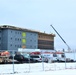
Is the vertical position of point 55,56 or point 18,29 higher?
point 18,29

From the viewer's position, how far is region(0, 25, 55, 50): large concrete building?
114125 mm

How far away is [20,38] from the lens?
12006cm

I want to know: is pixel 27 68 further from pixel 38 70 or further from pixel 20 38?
pixel 20 38

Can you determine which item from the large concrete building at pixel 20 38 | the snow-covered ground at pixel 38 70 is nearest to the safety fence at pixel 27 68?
the snow-covered ground at pixel 38 70

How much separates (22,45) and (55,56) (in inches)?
2478

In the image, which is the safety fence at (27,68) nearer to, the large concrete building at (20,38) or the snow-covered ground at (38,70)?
the snow-covered ground at (38,70)

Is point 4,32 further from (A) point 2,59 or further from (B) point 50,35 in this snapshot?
(A) point 2,59

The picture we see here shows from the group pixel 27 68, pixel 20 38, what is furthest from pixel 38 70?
pixel 20 38

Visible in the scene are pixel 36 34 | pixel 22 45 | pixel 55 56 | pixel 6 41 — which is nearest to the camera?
pixel 55 56

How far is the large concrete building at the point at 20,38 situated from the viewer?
114 meters

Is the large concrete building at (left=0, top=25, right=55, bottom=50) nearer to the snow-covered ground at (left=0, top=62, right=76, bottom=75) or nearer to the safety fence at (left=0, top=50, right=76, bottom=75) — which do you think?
the safety fence at (left=0, top=50, right=76, bottom=75)

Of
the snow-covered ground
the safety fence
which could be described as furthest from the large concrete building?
the snow-covered ground

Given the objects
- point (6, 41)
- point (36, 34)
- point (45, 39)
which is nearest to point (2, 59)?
point (6, 41)

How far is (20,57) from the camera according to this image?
4981cm
